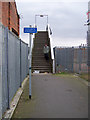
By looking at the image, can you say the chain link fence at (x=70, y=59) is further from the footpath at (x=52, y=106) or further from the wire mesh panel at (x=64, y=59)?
the footpath at (x=52, y=106)

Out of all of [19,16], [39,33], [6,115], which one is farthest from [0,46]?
[39,33]

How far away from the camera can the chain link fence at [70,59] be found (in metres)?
14.9

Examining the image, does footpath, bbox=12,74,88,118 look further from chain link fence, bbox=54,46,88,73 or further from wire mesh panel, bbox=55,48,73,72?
wire mesh panel, bbox=55,48,73,72

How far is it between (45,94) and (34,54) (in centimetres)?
1084

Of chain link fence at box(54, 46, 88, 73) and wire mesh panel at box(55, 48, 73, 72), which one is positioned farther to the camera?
wire mesh panel at box(55, 48, 73, 72)

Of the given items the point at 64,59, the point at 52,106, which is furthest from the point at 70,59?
the point at 52,106

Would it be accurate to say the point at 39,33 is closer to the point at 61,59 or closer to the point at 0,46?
the point at 61,59

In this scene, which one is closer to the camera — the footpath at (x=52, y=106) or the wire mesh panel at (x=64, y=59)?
the footpath at (x=52, y=106)

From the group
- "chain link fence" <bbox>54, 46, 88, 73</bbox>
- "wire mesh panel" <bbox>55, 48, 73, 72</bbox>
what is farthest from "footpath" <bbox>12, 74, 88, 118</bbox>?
"wire mesh panel" <bbox>55, 48, 73, 72</bbox>

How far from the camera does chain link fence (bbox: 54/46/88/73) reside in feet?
49.0

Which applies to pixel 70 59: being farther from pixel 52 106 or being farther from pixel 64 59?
pixel 52 106

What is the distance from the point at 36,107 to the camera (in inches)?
215

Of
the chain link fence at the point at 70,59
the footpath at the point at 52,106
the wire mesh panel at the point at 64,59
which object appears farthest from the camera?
the wire mesh panel at the point at 64,59

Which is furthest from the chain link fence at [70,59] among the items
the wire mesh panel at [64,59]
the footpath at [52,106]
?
the footpath at [52,106]
